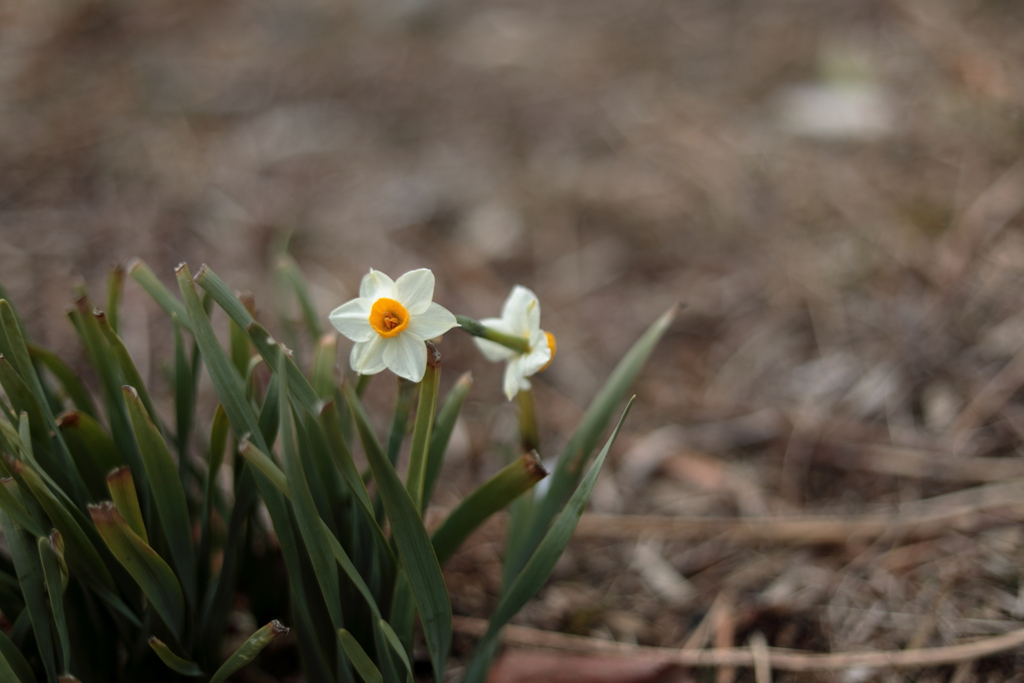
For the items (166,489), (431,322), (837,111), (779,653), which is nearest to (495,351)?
(431,322)

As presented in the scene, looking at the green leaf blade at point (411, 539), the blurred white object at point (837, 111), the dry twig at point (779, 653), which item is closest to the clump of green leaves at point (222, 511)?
the green leaf blade at point (411, 539)

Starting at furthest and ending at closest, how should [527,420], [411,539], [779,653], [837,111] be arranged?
[837,111], [779,653], [527,420], [411,539]

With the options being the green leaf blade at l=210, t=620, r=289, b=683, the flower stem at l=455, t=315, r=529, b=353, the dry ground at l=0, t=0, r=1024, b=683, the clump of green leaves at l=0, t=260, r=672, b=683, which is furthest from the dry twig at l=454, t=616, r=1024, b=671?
the flower stem at l=455, t=315, r=529, b=353

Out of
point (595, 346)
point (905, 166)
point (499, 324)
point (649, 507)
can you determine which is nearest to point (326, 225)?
point (595, 346)

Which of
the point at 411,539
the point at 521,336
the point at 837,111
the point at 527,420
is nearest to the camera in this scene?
the point at 411,539

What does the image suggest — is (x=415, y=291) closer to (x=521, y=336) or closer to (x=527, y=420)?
(x=521, y=336)
